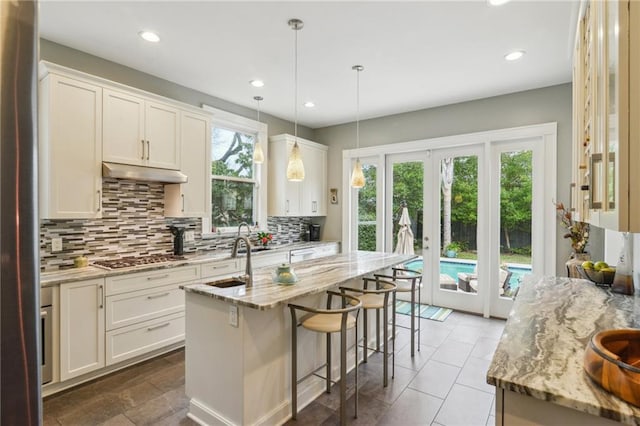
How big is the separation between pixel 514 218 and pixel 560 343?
333cm

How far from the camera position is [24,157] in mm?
534

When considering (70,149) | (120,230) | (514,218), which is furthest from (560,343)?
(120,230)

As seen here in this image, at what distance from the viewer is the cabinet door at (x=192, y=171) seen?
12.1 feet

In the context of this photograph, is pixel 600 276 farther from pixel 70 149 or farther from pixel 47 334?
pixel 70 149

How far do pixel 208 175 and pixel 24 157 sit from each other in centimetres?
356

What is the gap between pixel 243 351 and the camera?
1.97 meters

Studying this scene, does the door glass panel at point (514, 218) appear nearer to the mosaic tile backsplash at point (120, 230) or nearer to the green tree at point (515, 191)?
the green tree at point (515, 191)

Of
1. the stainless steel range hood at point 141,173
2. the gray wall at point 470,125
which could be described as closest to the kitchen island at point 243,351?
the stainless steel range hood at point 141,173

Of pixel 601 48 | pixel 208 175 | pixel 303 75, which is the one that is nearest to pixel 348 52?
pixel 303 75

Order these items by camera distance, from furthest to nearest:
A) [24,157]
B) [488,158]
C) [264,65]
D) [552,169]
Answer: [488,158]
[552,169]
[264,65]
[24,157]

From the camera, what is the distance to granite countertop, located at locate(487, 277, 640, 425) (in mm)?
960

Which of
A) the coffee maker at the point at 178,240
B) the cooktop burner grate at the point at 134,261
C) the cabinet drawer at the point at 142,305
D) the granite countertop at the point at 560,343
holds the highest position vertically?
the coffee maker at the point at 178,240

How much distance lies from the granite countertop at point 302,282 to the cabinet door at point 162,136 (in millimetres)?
1691

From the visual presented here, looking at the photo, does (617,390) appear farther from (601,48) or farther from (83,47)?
(83,47)
